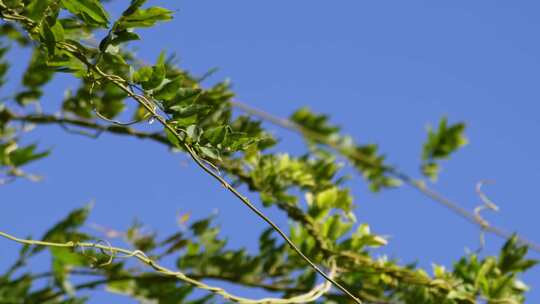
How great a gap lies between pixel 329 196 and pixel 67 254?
2.04 ft

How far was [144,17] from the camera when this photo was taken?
126 cm

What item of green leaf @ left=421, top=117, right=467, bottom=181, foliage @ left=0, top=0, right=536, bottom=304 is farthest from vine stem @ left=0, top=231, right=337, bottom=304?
green leaf @ left=421, top=117, right=467, bottom=181

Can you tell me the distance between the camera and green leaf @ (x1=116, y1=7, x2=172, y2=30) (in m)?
1.24

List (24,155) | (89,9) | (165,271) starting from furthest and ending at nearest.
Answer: (24,155), (165,271), (89,9)

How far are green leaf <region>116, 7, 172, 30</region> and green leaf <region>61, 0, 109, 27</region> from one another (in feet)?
0.08

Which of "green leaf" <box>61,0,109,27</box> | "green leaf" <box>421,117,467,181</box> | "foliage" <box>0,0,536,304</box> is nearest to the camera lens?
"green leaf" <box>61,0,109,27</box>

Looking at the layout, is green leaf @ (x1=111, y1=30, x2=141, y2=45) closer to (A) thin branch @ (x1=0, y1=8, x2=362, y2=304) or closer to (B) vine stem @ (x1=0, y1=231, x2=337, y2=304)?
(A) thin branch @ (x1=0, y1=8, x2=362, y2=304)

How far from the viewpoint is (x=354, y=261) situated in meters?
2.02

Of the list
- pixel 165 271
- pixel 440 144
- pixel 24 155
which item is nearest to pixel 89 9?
pixel 165 271

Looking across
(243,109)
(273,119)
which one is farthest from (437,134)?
(243,109)

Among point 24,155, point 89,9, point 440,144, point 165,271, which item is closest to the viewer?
point 89,9

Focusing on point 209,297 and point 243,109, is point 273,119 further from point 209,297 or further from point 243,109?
point 209,297

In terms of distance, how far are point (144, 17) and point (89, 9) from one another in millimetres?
83

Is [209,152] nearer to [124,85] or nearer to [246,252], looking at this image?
[124,85]
